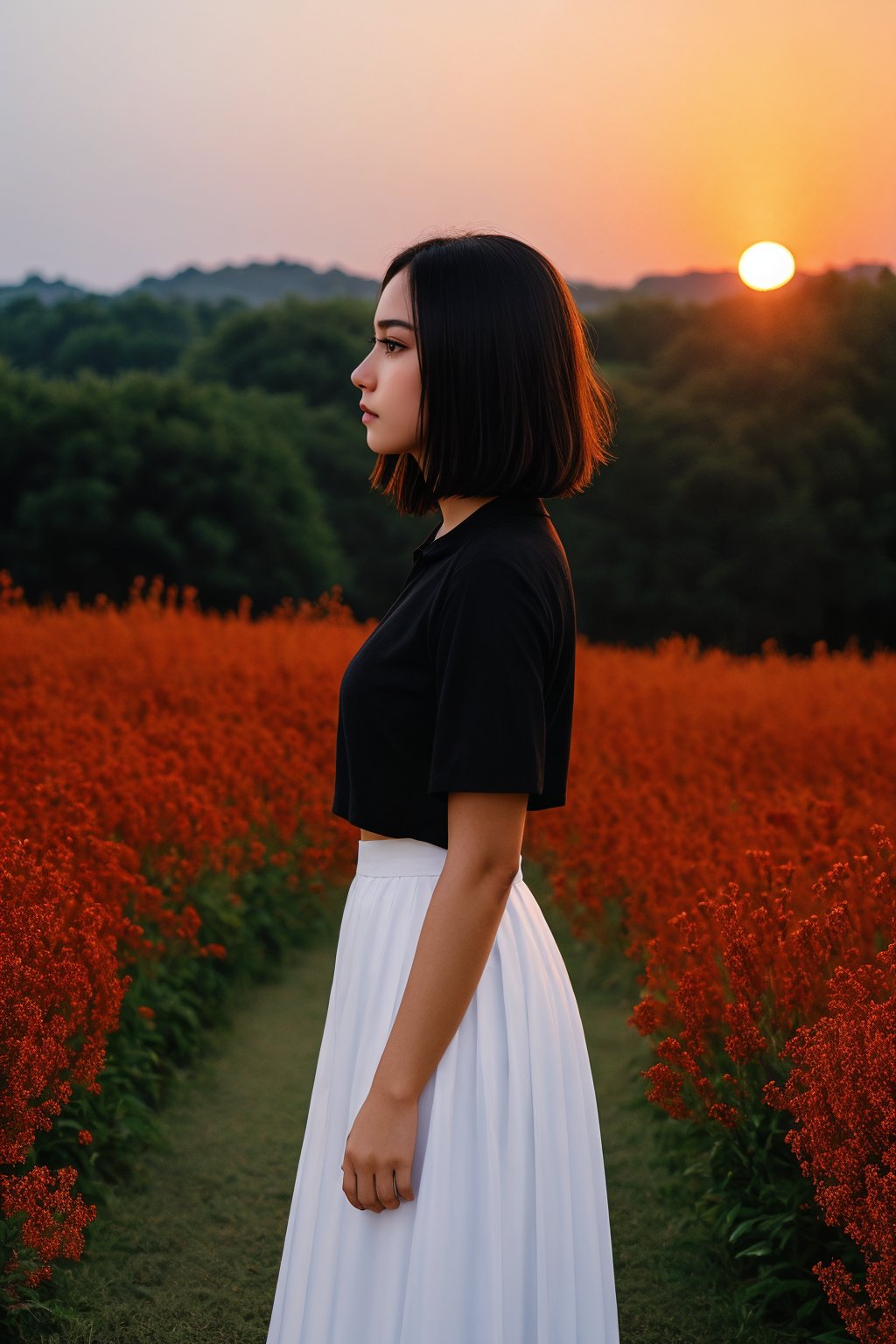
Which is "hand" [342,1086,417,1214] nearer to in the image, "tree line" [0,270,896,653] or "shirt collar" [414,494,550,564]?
"shirt collar" [414,494,550,564]

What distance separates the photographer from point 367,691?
1.62 m

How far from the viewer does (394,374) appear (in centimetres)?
164

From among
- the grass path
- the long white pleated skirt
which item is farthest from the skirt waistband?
the grass path

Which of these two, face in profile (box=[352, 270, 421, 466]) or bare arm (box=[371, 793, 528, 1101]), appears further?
face in profile (box=[352, 270, 421, 466])

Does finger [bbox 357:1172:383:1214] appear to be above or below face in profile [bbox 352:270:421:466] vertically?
below

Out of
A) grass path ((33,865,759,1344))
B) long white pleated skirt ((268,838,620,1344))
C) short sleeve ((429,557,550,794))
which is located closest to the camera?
short sleeve ((429,557,550,794))

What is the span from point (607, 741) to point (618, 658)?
4.16 meters

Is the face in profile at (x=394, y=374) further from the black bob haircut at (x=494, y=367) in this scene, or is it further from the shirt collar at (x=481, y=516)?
the shirt collar at (x=481, y=516)

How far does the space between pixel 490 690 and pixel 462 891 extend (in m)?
0.24

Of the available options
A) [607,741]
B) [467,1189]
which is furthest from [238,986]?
[467,1189]

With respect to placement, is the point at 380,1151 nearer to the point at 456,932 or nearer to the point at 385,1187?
the point at 385,1187

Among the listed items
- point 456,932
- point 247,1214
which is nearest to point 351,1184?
point 456,932

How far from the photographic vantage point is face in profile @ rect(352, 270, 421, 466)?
5.36 feet

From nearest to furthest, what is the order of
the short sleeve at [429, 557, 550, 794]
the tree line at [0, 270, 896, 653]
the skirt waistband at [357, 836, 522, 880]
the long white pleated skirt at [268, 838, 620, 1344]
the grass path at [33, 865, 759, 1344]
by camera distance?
1. the short sleeve at [429, 557, 550, 794]
2. the long white pleated skirt at [268, 838, 620, 1344]
3. the skirt waistband at [357, 836, 522, 880]
4. the grass path at [33, 865, 759, 1344]
5. the tree line at [0, 270, 896, 653]
